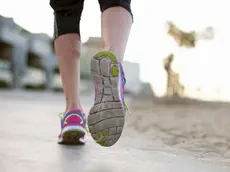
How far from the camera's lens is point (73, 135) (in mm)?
1607

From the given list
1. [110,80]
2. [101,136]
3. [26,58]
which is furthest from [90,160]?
[26,58]

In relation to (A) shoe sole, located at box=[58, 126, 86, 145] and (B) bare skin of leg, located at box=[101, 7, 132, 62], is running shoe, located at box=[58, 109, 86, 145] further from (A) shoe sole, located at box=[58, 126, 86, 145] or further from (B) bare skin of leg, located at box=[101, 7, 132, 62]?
(B) bare skin of leg, located at box=[101, 7, 132, 62]

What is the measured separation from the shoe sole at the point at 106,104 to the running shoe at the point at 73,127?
1.18ft

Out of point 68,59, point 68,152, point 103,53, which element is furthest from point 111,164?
point 68,59

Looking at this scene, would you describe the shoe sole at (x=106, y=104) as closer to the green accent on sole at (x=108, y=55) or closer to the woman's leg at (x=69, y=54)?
the green accent on sole at (x=108, y=55)

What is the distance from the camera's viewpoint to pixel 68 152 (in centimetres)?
143

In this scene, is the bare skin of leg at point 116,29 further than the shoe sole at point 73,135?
No

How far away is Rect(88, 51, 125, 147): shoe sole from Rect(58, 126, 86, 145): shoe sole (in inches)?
14.0

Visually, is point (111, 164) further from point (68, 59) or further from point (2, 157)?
point (68, 59)

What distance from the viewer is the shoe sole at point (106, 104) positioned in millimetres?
1189

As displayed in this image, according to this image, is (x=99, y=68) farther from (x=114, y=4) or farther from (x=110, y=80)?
(x=114, y=4)

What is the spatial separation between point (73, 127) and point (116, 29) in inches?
18.7

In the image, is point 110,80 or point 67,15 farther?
point 67,15

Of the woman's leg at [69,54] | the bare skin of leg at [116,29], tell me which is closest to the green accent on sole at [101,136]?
the bare skin of leg at [116,29]
